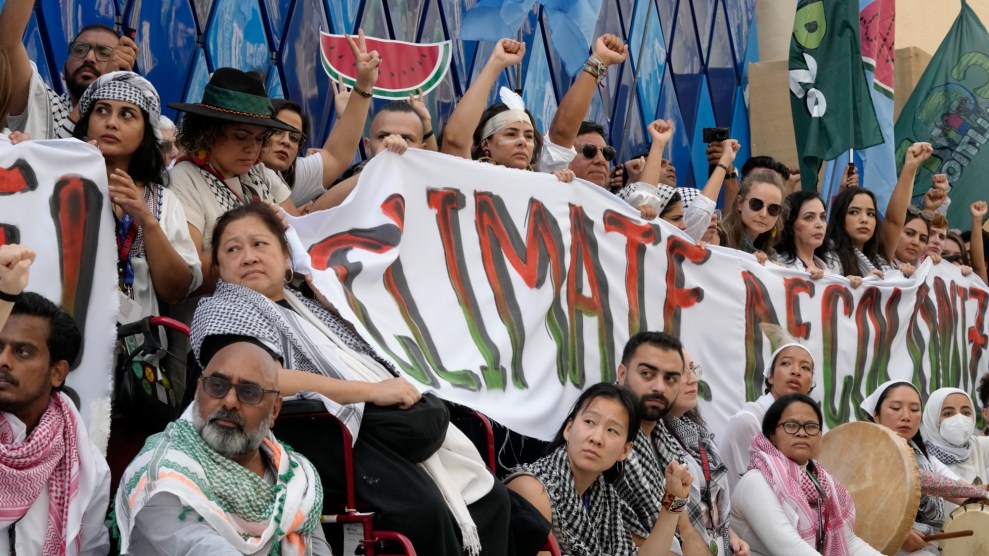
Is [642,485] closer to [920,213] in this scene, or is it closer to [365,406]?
[365,406]

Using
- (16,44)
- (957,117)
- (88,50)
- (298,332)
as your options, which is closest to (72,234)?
(298,332)

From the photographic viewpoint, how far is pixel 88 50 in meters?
5.84

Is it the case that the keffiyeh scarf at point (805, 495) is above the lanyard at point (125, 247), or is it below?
below

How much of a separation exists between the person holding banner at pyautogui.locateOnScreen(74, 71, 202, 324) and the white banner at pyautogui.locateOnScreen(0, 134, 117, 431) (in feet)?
0.38

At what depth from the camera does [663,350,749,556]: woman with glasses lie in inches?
239

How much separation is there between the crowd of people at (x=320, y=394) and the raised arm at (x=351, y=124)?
0.03ft

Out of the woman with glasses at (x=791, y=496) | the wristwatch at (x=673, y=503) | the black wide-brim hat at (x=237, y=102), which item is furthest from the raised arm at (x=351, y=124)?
the woman with glasses at (x=791, y=496)

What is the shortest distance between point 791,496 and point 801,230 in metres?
2.54

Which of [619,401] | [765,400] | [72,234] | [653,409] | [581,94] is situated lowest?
[765,400]

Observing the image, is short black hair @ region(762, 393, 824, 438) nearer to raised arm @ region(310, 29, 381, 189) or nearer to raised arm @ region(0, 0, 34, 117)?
raised arm @ region(310, 29, 381, 189)

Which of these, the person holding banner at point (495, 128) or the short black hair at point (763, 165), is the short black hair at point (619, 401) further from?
the short black hair at point (763, 165)

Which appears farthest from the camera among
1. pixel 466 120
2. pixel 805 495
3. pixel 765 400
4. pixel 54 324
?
pixel 765 400

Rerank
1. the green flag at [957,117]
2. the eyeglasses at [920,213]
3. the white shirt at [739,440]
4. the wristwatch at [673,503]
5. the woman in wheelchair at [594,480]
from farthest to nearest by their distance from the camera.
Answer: the green flag at [957,117] < the eyeglasses at [920,213] < the white shirt at [739,440] < the wristwatch at [673,503] < the woman in wheelchair at [594,480]

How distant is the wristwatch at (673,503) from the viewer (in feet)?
18.4
